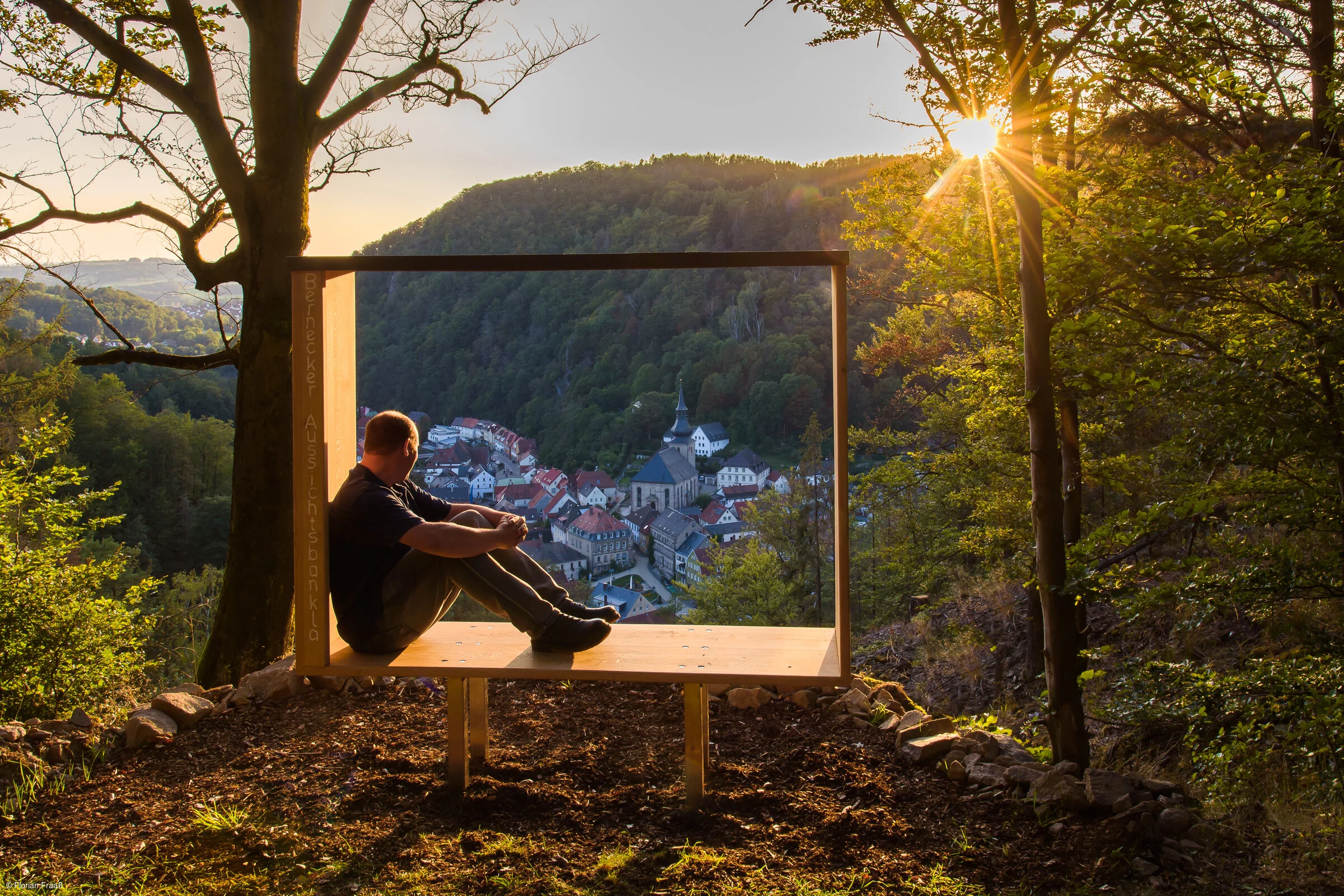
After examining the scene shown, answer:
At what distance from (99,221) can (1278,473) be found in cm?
675

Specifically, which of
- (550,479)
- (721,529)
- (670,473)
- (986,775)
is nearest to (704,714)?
(986,775)

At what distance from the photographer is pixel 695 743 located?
269 centimetres

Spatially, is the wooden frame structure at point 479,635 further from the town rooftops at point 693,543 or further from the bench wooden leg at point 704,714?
the town rooftops at point 693,543

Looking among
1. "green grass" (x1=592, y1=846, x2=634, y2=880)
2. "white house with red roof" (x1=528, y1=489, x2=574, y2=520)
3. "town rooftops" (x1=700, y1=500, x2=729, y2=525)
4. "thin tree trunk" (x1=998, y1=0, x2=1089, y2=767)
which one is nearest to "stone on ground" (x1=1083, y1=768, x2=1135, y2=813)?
"thin tree trunk" (x1=998, y1=0, x2=1089, y2=767)

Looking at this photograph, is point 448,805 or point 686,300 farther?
point 686,300

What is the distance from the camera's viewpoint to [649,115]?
9.27m

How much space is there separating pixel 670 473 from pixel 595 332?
3.84 meters

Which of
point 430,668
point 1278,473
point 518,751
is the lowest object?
point 518,751

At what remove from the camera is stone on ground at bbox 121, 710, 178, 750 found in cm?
328

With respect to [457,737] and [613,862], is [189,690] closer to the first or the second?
[457,737]

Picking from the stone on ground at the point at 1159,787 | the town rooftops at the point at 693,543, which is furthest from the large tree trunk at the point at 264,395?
the town rooftops at the point at 693,543

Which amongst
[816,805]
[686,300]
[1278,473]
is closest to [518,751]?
[816,805]

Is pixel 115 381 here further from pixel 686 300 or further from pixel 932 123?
pixel 932 123

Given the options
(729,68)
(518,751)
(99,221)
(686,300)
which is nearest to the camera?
(518,751)
